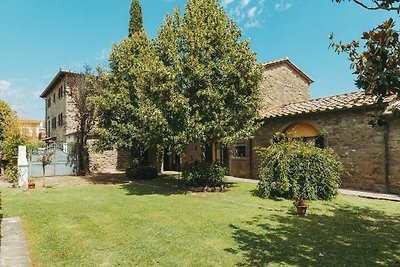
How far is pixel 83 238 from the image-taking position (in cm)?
700

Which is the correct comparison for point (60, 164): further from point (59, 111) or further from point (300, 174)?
point (300, 174)

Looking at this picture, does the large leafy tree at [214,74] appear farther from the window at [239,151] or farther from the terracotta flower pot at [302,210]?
the window at [239,151]

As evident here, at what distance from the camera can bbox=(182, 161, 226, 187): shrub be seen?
14.5 metres

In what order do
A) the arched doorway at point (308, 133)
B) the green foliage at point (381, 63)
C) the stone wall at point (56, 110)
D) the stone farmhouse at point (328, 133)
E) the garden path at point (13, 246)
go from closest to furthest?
1. the green foliage at point (381, 63)
2. the garden path at point (13, 246)
3. the stone farmhouse at point (328, 133)
4. the arched doorway at point (308, 133)
5. the stone wall at point (56, 110)

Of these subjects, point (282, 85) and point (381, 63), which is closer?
point (381, 63)

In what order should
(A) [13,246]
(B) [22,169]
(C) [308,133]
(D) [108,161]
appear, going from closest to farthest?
(A) [13,246], (C) [308,133], (B) [22,169], (D) [108,161]

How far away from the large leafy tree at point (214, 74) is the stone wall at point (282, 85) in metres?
9.63

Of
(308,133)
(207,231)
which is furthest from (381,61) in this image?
(308,133)

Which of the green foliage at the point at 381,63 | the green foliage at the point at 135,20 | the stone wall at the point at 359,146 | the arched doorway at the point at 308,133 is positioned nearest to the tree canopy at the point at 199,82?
the arched doorway at the point at 308,133

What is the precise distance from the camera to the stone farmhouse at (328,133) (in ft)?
44.0

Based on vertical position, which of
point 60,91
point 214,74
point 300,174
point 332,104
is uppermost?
point 60,91

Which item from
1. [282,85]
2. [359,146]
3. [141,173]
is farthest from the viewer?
[282,85]

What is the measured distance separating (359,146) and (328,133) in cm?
172

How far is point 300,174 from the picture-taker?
1200 centimetres
